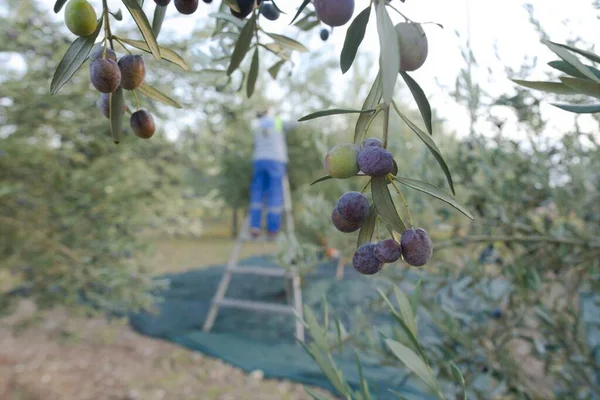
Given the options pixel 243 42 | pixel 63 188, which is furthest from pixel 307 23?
pixel 63 188

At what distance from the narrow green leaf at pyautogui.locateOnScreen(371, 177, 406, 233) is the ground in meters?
2.60

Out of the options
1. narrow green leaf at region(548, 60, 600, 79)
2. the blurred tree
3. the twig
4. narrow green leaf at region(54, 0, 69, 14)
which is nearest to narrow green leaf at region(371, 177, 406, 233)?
narrow green leaf at region(548, 60, 600, 79)

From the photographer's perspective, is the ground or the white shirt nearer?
the ground

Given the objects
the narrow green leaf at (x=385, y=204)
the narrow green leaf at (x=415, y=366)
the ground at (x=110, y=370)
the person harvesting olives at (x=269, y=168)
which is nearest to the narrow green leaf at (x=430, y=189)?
the narrow green leaf at (x=385, y=204)

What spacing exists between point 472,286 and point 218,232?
12.0 meters

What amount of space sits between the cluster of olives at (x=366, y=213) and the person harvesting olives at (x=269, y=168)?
3573mm

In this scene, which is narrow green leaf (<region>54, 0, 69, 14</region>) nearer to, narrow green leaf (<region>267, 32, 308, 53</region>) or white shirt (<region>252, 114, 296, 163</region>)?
narrow green leaf (<region>267, 32, 308, 53</region>)

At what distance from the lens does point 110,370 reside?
300 centimetres

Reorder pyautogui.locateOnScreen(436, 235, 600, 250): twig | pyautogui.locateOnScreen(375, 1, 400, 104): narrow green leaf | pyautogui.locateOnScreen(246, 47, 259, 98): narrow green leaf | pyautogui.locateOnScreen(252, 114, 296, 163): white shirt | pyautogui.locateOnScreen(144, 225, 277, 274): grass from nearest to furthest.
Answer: pyautogui.locateOnScreen(375, 1, 400, 104): narrow green leaf
pyautogui.locateOnScreen(246, 47, 259, 98): narrow green leaf
pyautogui.locateOnScreen(436, 235, 600, 250): twig
pyautogui.locateOnScreen(252, 114, 296, 163): white shirt
pyautogui.locateOnScreen(144, 225, 277, 274): grass

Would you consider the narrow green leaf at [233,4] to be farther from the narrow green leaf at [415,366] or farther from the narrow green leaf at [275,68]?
the narrow green leaf at [415,366]

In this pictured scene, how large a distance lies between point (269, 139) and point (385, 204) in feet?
12.1

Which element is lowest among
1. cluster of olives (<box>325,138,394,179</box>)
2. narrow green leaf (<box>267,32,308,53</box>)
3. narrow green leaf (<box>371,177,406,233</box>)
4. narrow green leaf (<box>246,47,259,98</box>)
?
narrow green leaf (<box>371,177,406,233</box>)

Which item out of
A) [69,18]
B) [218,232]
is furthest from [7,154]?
[218,232]

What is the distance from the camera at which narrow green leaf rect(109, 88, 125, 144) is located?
32 centimetres
